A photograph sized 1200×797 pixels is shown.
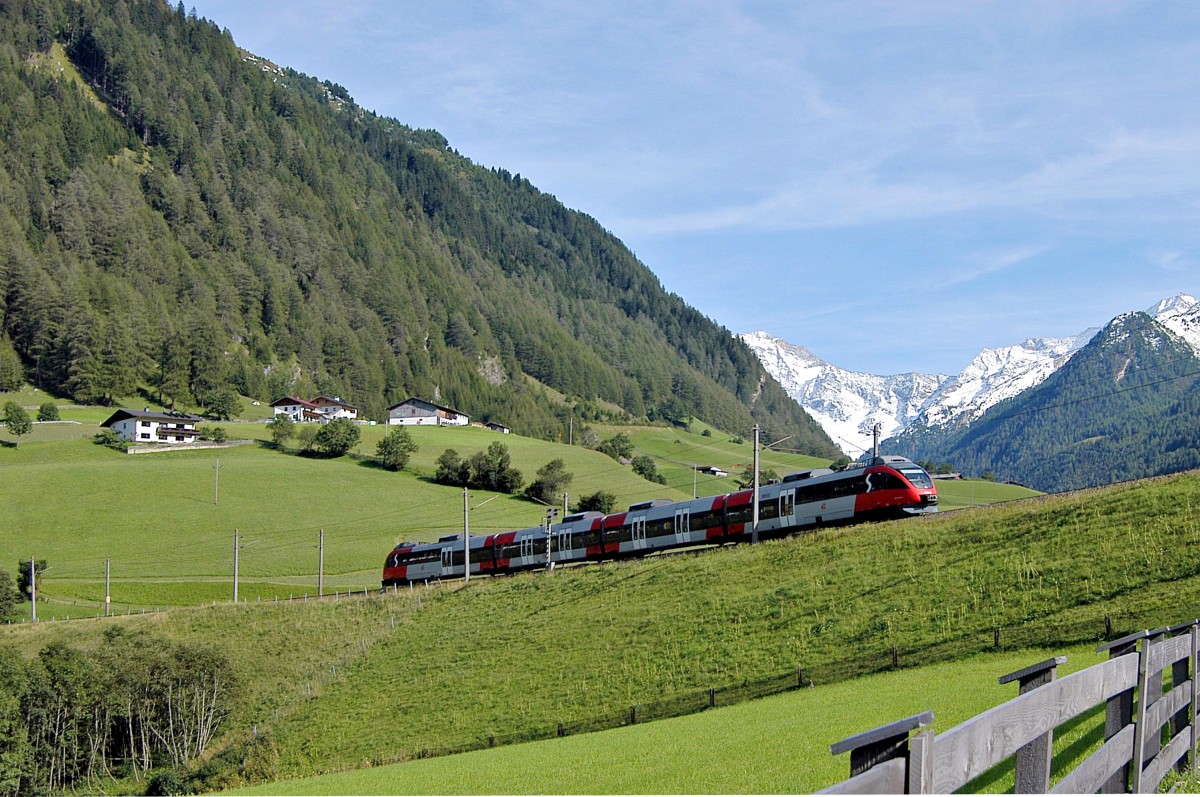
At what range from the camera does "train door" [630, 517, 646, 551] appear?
2569 inches

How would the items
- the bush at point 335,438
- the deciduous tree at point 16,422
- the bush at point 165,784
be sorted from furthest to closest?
the bush at point 335,438
the deciduous tree at point 16,422
the bush at point 165,784

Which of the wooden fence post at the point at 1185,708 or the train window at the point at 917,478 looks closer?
the wooden fence post at the point at 1185,708

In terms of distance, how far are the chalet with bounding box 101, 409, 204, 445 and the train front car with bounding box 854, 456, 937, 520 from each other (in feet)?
383

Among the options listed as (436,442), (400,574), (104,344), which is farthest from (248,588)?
(104,344)

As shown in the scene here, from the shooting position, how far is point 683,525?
63188mm

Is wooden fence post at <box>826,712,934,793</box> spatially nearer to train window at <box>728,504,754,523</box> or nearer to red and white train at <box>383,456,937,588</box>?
red and white train at <box>383,456,937,588</box>

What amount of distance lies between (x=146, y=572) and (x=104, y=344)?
351 ft

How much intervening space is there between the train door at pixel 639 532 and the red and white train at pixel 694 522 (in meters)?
0.06

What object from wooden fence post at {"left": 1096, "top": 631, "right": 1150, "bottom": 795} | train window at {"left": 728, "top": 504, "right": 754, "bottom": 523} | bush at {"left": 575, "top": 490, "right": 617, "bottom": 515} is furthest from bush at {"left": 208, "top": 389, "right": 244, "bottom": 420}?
wooden fence post at {"left": 1096, "top": 631, "right": 1150, "bottom": 795}

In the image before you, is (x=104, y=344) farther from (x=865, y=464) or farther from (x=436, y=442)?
(x=865, y=464)

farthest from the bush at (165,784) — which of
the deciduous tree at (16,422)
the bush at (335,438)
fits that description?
the deciduous tree at (16,422)

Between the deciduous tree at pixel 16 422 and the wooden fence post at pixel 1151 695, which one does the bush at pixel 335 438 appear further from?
the wooden fence post at pixel 1151 695

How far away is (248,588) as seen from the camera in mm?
89938

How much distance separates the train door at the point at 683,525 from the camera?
63031mm
